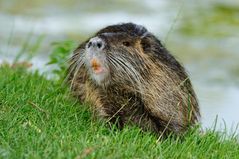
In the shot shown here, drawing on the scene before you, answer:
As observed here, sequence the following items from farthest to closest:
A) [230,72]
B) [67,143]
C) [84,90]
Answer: [230,72] → [84,90] → [67,143]

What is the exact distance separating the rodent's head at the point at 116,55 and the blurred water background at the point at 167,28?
328 cm

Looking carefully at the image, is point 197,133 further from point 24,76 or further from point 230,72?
point 230,72

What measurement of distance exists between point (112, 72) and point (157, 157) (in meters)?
0.75

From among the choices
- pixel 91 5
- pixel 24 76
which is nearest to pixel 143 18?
pixel 91 5

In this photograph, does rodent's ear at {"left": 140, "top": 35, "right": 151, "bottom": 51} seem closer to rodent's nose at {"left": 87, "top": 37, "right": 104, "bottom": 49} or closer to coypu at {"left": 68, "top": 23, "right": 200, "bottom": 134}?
coypu at {"left": 68, "top": 23, "right": 200, "bottom": 134}

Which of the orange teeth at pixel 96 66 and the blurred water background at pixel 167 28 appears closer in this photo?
the orange teeth at pixel 96 66

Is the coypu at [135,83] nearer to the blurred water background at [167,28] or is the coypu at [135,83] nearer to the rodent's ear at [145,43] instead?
the rodent's ear at [145,43]

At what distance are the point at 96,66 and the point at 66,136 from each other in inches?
22.6

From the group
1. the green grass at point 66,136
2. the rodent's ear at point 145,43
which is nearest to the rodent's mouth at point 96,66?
the green grass at point 66,136

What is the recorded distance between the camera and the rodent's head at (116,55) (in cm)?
455

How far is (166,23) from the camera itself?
12203mm

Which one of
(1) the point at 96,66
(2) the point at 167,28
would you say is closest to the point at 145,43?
(1) the point at 96,66

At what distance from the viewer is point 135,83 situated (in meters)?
4.76

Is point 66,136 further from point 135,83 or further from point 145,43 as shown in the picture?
point 145,43
